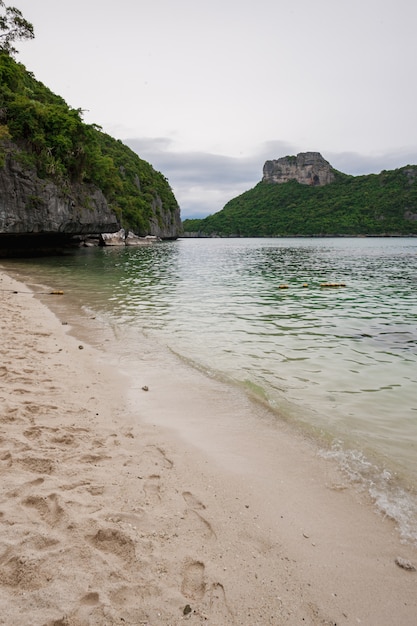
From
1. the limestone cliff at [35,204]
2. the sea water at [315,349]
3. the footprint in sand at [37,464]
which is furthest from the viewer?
the limestone cliff at [35,204]

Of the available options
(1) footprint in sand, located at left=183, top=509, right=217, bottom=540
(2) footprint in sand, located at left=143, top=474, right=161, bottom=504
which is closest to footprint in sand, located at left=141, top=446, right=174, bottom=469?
(2) footprint in sand, located at left=143, top=474, right=161, bottom=504

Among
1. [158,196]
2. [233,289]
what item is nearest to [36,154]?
[233,289]

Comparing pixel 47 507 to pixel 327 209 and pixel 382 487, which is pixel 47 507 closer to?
pixel 382 487

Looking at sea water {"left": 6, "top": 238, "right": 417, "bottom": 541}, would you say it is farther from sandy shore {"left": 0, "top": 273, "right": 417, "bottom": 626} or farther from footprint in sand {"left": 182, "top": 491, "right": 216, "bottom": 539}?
footprint in sand {"left": 182, "top": 491, "right": 216, "bottom": 539}

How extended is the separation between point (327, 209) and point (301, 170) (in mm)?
43383

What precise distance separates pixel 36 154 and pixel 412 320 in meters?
37.0

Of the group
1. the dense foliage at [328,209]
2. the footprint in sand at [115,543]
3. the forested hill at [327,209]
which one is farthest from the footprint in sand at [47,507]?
the dense foliage at [328,209]

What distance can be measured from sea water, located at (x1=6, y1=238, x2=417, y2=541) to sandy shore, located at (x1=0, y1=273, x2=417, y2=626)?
0.52 meters

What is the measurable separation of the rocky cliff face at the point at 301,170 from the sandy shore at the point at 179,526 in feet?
604

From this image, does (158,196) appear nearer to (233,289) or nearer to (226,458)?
(233,289)

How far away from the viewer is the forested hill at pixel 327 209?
124500 mm

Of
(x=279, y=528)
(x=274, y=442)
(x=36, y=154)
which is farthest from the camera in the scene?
(x=36, y=154)

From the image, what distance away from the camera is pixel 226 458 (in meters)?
4.04

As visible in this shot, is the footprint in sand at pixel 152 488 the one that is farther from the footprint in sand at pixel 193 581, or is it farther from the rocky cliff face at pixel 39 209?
the rocky cliff face at pixel 39 209
